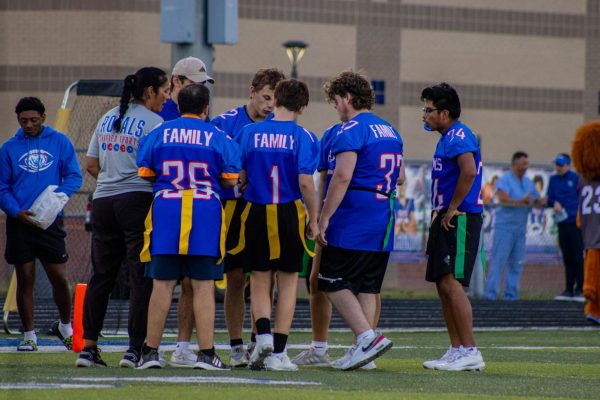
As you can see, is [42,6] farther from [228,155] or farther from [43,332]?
[228,155]

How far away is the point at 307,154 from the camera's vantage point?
32.2 ft

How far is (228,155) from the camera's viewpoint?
9.39 m

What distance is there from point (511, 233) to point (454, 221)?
11.1 metres

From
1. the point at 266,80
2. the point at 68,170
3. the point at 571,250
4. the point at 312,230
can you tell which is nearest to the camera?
the point at 312,230

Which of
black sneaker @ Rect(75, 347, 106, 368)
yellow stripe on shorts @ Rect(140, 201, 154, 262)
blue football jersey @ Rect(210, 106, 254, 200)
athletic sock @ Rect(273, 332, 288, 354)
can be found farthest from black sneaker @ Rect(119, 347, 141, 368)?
blue football jersey @ Rect(210, 106, 254, 200)

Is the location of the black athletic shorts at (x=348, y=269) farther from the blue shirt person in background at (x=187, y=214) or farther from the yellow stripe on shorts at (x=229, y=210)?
the blue shirt person in background at (x=187, y=214)

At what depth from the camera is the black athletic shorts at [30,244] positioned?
11.8 meters

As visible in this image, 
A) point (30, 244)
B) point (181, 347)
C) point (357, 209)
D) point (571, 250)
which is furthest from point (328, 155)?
point (571, 250)

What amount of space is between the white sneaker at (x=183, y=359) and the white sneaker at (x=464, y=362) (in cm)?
174

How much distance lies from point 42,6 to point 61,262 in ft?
65.5

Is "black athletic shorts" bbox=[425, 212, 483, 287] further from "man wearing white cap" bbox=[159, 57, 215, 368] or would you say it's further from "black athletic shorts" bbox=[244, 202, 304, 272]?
"man wearing white cap" bbox=[159, 57, 215, 368]

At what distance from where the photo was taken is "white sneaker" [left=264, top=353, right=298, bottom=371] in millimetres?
9633

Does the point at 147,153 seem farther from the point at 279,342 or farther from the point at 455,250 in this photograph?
the point at 455,250

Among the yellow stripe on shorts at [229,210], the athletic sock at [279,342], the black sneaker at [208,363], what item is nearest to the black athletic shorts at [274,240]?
the yellow stripe on shorts at [229,210]
